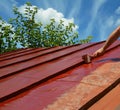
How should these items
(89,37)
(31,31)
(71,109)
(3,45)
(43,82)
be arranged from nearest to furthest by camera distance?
(71,109), (43,82), (3,45), (31,31), (89,37)

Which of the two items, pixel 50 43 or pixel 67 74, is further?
pixel 50 43

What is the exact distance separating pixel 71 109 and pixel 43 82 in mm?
900

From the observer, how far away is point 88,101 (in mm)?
1738

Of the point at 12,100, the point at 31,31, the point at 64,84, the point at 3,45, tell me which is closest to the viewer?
the point at 12,100

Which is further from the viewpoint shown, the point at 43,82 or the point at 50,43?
the point at 50,43

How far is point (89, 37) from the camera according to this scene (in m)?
24.8

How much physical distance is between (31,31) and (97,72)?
20.6 meters

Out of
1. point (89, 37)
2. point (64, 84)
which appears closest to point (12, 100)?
point (64, 84)

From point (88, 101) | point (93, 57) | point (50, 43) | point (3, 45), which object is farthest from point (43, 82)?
point (50, 43)

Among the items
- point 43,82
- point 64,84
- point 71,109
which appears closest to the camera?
point 71,109

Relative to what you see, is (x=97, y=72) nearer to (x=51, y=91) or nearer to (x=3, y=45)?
(x=51, y=91)

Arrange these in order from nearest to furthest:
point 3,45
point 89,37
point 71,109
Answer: point 71,109, point 3,45, point 89,37

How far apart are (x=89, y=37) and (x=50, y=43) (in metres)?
4.42

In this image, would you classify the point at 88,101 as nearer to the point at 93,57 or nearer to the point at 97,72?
the point at 97,72
